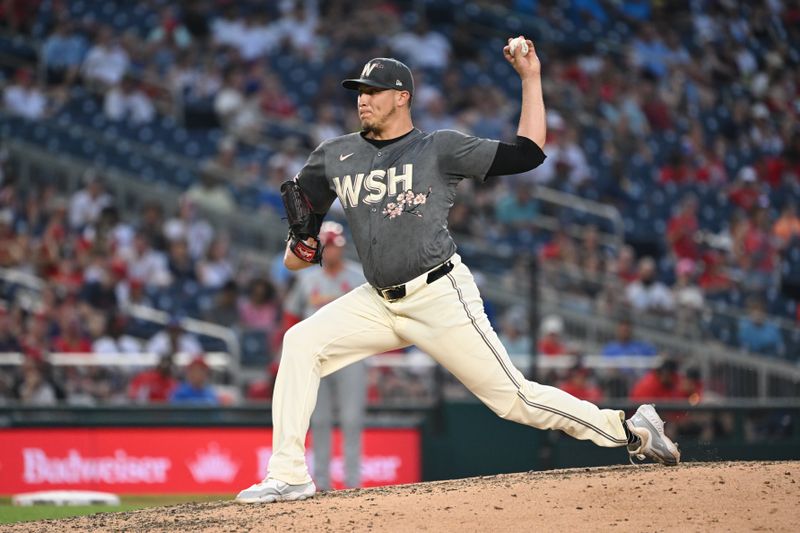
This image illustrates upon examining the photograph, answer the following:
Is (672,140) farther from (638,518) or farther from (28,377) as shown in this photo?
(638,518)

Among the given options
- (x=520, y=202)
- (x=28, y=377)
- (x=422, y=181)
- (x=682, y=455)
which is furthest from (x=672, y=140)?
(x=422, y=181)

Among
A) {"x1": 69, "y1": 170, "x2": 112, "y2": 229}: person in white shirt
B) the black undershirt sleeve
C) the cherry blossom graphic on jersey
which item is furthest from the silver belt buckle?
{"x1": 69, "y1": 170, "x2": 112, "y2": 229}: person in white shirt

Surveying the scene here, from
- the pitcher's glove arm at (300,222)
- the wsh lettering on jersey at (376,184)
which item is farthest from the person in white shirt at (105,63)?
the wsh lettering on jersey at (376,184)

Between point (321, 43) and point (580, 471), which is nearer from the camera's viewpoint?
point (580, 471)

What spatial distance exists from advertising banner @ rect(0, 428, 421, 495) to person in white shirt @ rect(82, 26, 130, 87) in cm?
698

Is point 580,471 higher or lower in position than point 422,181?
lower

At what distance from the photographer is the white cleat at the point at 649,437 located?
6.20m

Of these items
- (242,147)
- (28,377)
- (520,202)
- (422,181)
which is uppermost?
(242,147)

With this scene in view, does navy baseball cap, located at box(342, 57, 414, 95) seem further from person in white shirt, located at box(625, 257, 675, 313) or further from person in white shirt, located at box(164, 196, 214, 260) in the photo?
person in white shirt, located at box(164, 196, 214, 260)

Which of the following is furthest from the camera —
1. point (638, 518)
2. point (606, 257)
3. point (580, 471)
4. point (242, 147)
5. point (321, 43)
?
point (321, 43)

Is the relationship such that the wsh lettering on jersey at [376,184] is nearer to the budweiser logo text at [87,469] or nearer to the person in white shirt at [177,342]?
the budweiser logo text at [87,469]

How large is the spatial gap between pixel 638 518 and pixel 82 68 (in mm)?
12968

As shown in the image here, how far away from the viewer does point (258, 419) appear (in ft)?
35.5

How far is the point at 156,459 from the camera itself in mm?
10742
